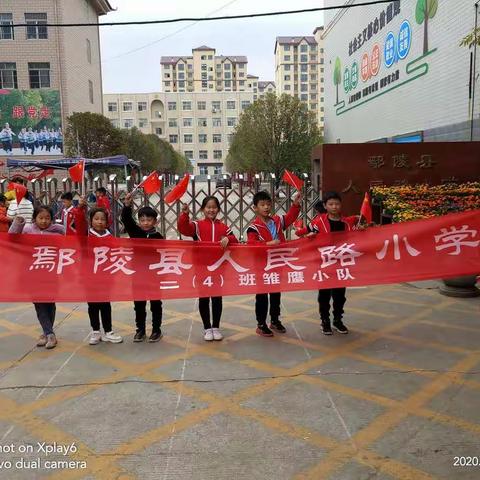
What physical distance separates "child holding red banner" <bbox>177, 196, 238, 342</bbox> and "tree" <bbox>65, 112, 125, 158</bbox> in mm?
20085

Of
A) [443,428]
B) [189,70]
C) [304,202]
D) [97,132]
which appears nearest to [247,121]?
[97,132]

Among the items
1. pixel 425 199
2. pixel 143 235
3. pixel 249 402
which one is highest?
pixel 425 199

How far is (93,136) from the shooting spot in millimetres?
23391

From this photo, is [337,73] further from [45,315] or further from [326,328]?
[45,315]

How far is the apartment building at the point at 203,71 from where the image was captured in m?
→ 108

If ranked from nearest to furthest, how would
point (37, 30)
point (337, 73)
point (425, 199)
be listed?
point (425, 199), point (337, 73), point (37, 30)

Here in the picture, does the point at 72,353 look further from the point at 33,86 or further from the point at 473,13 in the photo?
the point at 33,86

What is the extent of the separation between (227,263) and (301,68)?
4167 inches

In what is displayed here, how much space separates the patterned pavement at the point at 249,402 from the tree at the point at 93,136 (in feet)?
63.3

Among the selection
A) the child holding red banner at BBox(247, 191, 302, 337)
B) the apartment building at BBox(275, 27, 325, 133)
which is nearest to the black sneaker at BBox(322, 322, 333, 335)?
the child holding red banner at BBox(247, 191, 302, 337)

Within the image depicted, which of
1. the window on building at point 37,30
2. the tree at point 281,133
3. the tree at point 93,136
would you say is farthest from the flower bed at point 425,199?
the window on building at point 37,30

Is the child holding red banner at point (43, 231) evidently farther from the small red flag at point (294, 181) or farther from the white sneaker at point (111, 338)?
the small red flag at point (294, 181)

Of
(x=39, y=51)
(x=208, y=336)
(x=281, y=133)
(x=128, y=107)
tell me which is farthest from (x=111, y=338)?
(x=128, y=107)

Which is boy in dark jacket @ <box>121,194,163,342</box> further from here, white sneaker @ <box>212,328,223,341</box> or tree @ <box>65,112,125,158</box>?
tree @ <box>65,112,125,158</box>
